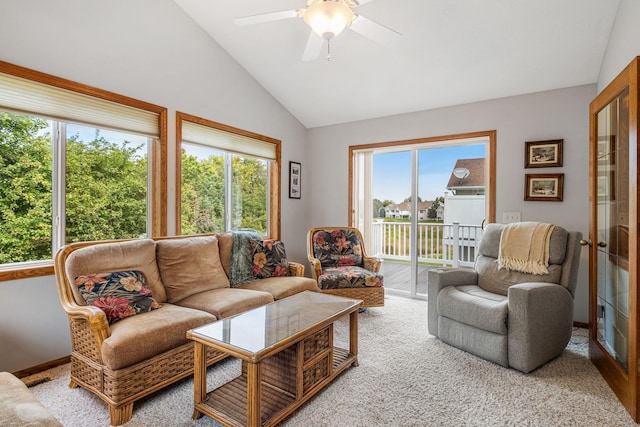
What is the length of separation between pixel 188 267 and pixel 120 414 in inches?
46.3

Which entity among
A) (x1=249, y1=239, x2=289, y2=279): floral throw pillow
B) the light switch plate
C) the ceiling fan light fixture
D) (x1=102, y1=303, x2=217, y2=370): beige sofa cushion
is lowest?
(x1=102, y1=303, x2=217, y2=370): beige sofa cushion

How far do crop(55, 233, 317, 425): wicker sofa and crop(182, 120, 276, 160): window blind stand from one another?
1079mm

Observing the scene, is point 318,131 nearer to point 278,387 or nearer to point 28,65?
point 28,65

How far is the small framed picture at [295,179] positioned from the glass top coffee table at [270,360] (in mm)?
2528

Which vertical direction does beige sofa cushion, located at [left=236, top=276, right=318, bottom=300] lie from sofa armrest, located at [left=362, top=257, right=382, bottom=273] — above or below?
below

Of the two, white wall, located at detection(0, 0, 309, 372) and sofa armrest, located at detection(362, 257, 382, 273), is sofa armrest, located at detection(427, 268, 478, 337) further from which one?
white wall, located at detection(0, 0, 309, 372)

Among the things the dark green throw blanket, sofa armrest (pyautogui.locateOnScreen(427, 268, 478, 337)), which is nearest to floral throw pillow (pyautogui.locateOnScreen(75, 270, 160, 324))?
the dark green throw blanket

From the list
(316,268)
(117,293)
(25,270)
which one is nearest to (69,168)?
(25,270)

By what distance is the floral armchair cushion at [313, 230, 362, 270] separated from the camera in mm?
3932

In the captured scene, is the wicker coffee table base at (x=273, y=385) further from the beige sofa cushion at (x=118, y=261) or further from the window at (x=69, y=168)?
the window at (x=69, y=168)

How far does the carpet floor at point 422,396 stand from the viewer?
5.86 feet

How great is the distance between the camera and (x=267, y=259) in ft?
11.1

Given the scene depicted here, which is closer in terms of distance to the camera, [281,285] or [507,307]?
[507,307]

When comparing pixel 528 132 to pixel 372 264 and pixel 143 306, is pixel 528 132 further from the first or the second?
pixel 143 306
